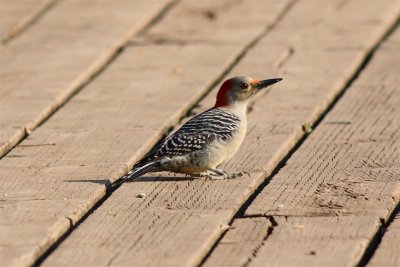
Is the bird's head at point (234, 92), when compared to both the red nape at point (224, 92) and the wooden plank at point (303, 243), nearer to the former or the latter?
the red nape at point (224, 92)

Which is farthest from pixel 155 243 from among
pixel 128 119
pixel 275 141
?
pixel 128 119

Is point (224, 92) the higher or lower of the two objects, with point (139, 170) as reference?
higher

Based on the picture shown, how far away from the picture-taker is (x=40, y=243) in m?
5.94

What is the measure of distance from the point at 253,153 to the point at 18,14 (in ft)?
14.0

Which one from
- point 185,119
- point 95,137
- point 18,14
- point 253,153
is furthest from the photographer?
point 18,14

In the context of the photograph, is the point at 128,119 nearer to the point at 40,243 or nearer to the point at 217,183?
the point at 217,183

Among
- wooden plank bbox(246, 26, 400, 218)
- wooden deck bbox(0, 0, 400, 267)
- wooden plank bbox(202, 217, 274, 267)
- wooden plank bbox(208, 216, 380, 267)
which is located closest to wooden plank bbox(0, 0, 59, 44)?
wooden deck bbox(0, 0, 400, 267)

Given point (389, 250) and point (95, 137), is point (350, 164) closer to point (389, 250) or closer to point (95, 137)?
point (389, 250)

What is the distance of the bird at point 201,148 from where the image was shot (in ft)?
22.9

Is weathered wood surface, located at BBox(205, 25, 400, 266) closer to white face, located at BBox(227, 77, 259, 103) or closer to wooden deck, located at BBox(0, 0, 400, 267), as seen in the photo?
wooden deck, located at BBox(0, 0, 400, 267)

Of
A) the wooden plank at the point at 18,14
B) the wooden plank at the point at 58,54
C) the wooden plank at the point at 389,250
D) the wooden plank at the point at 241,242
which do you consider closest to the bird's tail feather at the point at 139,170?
the wooden plank at the point at 241,242

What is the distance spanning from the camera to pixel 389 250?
577cm

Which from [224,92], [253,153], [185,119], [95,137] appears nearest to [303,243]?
[253,153]

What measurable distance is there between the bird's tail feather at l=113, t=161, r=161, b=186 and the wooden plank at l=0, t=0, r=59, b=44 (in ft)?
12.5
